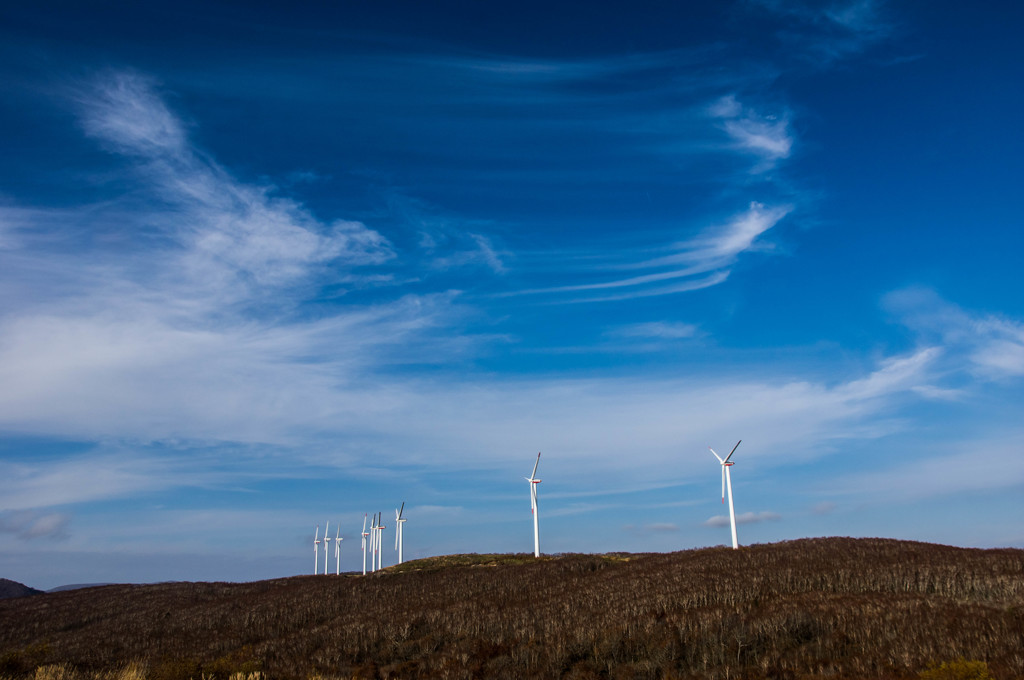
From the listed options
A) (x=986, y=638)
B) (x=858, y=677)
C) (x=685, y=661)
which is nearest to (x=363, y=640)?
(x=685, y=661)

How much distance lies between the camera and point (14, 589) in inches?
4414

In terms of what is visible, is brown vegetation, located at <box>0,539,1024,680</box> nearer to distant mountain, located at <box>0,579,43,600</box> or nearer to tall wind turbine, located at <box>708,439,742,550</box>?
tall wind turbine, located at <box>708,439,742,550</box>

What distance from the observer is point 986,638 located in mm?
15898

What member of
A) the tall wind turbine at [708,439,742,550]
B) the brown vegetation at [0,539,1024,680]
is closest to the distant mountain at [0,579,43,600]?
the brown vegetation at [0,539,1024,680]

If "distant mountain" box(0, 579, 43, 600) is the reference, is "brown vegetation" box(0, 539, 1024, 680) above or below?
above

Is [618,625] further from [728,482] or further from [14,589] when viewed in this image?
[14,589]

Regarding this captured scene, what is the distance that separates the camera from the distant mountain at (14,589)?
10850 centimetres

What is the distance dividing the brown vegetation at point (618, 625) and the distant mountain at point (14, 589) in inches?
2906

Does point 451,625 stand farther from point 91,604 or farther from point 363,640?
point 91,604

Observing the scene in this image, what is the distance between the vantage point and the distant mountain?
10850cm

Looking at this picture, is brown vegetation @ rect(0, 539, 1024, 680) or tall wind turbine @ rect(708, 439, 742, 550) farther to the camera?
tall wind turbine @ rect(708, 439, 742, 550)

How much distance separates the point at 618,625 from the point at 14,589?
12805 cm

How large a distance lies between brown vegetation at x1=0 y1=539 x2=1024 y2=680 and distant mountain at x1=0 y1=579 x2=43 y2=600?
2906 inches

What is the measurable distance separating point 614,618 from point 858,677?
1178 cm
